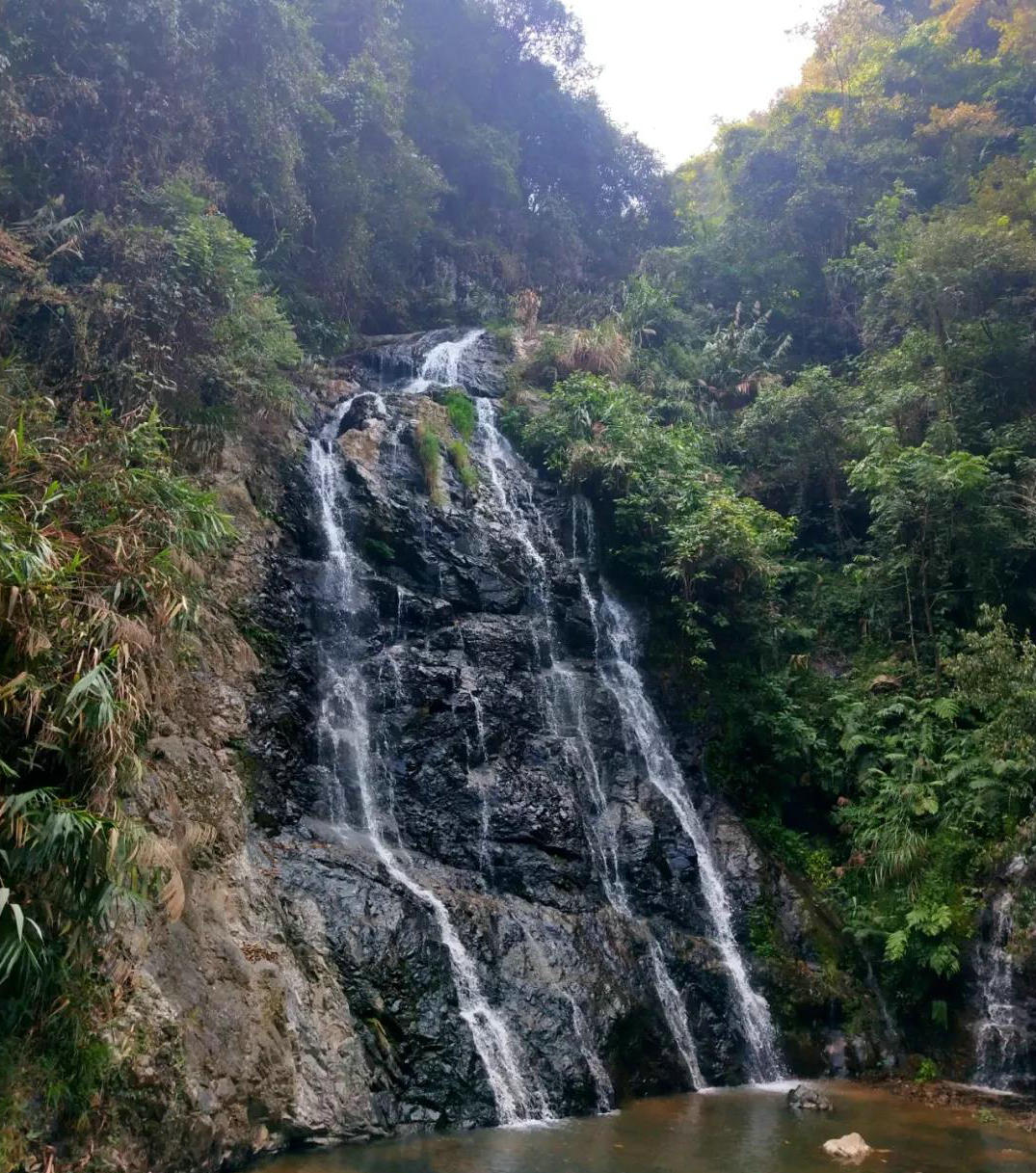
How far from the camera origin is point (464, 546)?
15.7m

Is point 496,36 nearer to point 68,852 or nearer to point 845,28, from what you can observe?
point 845,28

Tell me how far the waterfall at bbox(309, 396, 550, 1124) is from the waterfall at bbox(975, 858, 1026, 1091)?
5722mm

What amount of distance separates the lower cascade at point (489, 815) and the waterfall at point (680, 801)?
0.11 feet

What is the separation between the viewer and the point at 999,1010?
1118 cm

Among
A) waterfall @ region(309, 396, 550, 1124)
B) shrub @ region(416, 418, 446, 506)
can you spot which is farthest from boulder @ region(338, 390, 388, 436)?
shrub @ region(416, 418, 446, 506)

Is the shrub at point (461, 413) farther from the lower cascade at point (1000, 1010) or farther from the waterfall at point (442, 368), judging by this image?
the lower cascade at point (1000, 1010)

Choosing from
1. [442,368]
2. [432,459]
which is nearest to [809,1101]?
[432,459]

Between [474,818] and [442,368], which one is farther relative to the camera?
[442,368]

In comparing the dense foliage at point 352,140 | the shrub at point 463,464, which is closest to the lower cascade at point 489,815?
the shrub at point 463,464

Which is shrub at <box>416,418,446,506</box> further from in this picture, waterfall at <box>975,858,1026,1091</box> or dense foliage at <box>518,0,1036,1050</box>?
waterfall at <box>975,858,1026,1091</box>

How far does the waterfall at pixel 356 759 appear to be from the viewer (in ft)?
30.5

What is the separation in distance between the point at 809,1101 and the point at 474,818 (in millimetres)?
4996

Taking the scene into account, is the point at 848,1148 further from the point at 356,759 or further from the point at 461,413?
the point at 461,413

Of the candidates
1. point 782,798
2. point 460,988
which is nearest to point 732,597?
point 782,798
